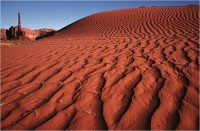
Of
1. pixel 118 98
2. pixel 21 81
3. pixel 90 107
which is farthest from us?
pixel 21 81

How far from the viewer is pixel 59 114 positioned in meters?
1.68

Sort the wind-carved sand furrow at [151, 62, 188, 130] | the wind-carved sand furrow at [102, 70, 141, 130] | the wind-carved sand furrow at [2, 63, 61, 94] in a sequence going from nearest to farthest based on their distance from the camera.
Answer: the wind-carved sand furrow at [151, 62, 188, 130] → the wind-carved sand furrow at [102, 70, 141, 130] → the wind-carved sand furrow at [2, 63, 61, 94]

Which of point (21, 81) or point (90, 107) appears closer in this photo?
point (90, 107)

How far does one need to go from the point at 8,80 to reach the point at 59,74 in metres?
1.00

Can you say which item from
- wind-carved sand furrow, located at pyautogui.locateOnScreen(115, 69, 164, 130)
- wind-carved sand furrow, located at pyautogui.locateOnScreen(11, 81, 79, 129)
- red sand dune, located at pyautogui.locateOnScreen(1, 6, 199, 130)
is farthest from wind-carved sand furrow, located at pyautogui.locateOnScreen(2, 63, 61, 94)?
wind-carved sand furrow, located at pyautogui.locateOnScreen(115, 69, 164, 130)

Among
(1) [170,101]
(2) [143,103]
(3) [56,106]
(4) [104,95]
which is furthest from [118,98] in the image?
(3) [56,106]

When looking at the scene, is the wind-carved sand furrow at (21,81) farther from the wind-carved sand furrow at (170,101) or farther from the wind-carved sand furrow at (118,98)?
the wind-carved sand furrow at (170,101)

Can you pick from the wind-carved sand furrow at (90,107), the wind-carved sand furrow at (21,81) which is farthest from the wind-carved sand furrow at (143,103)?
the wind-carved sand furrow at (21,81)

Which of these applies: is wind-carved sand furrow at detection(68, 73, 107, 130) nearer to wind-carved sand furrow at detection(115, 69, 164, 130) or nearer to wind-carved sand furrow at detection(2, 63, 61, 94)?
wind-carved sand furrow at detection(115, 69, 164, 130)

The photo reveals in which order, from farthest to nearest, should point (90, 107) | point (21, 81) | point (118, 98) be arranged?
point (21, 81)
point (118, 98)
point (90, 107)

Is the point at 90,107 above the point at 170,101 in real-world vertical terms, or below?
below

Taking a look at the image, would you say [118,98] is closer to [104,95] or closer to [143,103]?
[104,95]

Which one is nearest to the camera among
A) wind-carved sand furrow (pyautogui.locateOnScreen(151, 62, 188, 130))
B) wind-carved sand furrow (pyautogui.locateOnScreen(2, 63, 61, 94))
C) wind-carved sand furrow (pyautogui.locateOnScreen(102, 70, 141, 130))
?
wind-carved sand furrow (pyautogui.locateOnScreen(151, 62, 188, 130))

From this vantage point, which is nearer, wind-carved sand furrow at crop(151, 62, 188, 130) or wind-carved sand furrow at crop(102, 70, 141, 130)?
wind-carved sand furrow at crop(151, 62, 188, 130)
